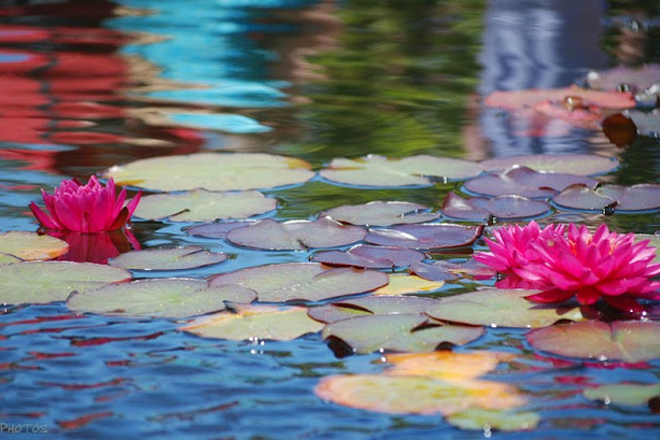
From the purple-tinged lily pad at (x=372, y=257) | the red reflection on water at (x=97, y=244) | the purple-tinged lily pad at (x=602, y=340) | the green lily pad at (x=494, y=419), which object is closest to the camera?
the green lily pad at (x=494, y=419)

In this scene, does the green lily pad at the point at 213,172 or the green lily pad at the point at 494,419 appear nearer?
the green lily pad at the point at 494,419

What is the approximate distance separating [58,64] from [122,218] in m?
2.59

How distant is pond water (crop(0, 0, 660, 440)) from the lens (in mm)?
1439

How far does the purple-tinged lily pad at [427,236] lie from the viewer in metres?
2.20

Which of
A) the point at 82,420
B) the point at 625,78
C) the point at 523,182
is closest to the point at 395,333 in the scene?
the point at 82,420

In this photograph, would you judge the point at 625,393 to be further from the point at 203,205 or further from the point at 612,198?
the point at 203,205

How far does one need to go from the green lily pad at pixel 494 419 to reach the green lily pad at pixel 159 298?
1.89 feet

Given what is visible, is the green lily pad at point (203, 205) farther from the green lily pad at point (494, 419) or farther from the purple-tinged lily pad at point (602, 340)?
the green lily pad at point (494, 419)

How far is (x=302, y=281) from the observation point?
1957 mm

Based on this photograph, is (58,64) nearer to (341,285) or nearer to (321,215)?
(321,215)

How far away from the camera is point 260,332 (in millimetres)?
1734

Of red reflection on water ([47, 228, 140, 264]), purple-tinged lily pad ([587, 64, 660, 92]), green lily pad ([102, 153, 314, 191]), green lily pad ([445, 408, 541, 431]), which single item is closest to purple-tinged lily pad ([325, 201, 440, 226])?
green lily pad ([102, 153, 314, 191])

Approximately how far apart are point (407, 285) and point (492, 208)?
60 cm

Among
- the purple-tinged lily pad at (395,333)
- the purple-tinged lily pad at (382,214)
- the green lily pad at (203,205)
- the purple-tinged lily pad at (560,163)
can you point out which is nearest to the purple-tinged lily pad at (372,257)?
the purple-tinged lily pad at (382,214)
